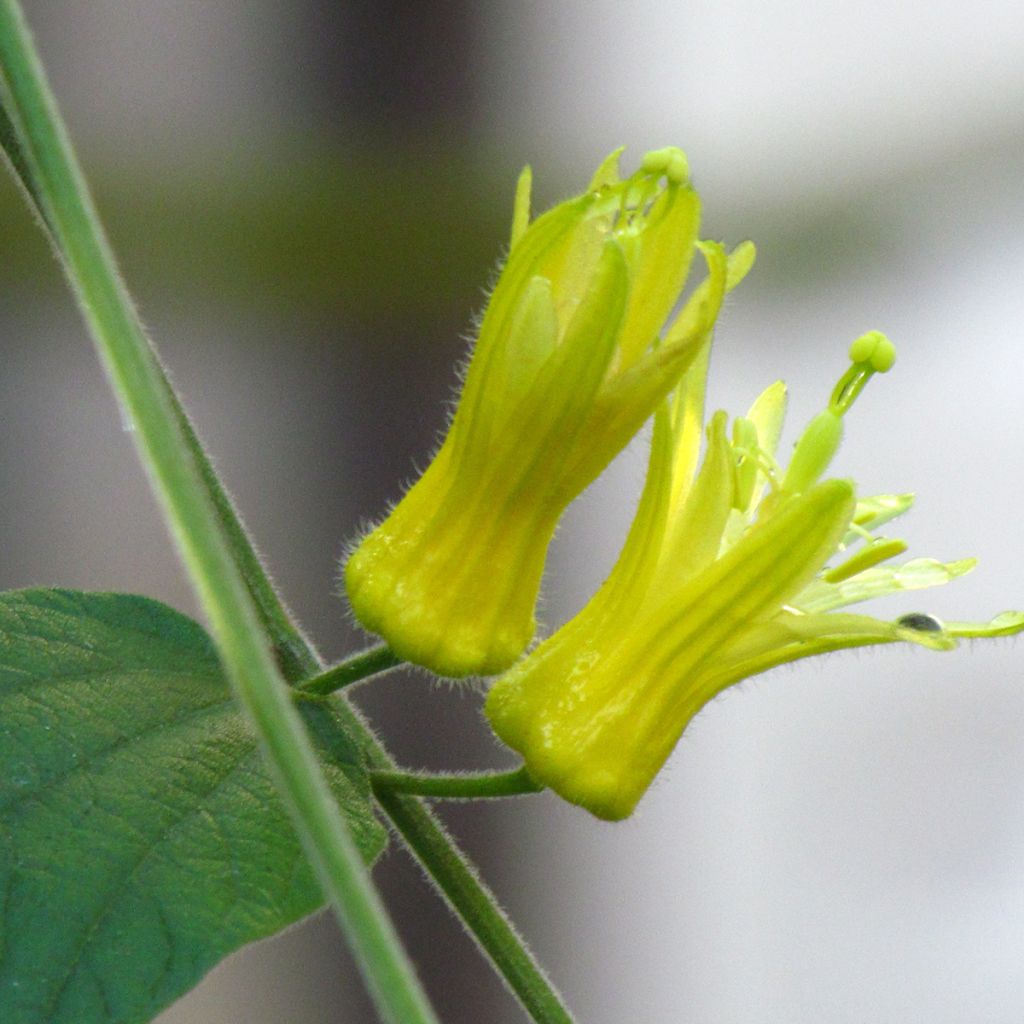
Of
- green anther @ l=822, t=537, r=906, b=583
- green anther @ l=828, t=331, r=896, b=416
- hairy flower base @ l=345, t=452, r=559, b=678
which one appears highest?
green anther @ l=828, t=331, r=896, b=416

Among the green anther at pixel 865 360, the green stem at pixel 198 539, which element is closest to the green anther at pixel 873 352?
the green anther at pixel 865 360

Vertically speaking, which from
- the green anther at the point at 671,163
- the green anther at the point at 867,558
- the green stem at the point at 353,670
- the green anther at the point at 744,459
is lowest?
the green stem at the point at 353,670

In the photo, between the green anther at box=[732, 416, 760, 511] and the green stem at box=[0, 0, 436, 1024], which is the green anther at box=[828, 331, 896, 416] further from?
the green stem at box=[0, 0, 436, 1024]

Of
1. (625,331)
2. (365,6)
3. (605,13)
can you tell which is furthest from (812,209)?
(625,331)

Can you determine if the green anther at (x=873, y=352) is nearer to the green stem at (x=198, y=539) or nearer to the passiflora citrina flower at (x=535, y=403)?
the passiflora citrina flower at (x=535, y=403)

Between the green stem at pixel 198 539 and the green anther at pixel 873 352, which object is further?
the green anther at pixel 873 352

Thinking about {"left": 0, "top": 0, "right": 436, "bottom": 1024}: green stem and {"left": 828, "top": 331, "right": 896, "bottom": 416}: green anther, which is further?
{"left": 828, "top": 331, "right": 896, "bottom": 416}: green anther

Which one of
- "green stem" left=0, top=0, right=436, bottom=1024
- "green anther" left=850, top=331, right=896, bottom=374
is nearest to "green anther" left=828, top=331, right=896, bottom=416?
"green anther" left=850, top=331, right=896, bottom=374

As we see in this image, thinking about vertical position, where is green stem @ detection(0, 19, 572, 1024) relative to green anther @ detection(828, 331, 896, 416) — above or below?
below
